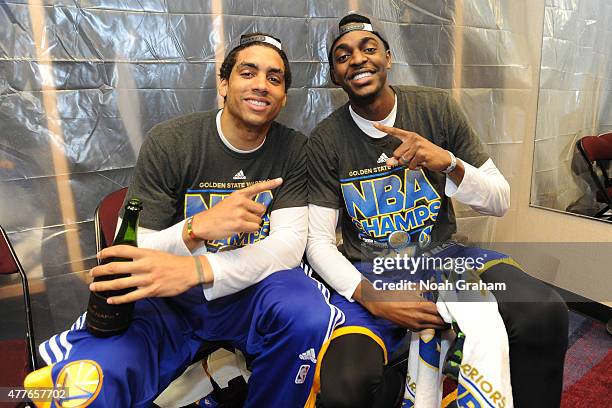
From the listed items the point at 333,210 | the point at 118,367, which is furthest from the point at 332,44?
the point at 118,367

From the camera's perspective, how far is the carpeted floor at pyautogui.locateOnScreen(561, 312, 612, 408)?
1.62m

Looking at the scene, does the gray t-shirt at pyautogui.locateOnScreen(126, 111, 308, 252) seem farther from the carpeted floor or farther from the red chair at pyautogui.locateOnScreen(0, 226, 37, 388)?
the carpeted floor

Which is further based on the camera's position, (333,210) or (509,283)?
(333,210)

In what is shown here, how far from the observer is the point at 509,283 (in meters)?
1.23

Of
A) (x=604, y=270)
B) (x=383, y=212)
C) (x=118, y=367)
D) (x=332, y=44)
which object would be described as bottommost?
(x=604, y=270)

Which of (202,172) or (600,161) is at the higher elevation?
(202,172)

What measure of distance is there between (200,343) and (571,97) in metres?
2.11

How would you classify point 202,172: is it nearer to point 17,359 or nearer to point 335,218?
point 335,218

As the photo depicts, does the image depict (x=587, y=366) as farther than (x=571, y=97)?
No

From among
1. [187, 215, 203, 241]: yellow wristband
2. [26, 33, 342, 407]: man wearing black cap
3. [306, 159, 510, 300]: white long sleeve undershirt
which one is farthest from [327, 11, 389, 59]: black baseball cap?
[187, 215, 203, 241]: yellow wristband

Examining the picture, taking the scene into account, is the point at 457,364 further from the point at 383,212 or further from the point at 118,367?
the point at 118,367

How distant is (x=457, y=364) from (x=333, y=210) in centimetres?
Result: 57

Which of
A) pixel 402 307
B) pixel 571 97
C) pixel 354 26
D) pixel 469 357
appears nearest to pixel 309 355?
pixel 402 307

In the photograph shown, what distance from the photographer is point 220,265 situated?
47.1 inches
